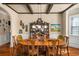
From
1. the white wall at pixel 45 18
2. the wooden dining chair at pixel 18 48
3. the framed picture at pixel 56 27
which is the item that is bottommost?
the wooden dining chair at pixel 18 48

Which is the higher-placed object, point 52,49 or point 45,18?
point 45,18

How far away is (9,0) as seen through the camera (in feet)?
5.97

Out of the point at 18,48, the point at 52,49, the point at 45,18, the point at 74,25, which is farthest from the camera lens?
the point at 45,18

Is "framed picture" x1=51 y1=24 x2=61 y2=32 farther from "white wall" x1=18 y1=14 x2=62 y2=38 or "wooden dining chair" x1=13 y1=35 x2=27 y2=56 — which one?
"wooden dining chair" x1=13 y1=35 x2=27 y2=56

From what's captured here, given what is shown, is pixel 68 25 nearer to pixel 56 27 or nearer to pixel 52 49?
pixel 56 27

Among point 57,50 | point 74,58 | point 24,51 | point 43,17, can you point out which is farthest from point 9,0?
point 43,17

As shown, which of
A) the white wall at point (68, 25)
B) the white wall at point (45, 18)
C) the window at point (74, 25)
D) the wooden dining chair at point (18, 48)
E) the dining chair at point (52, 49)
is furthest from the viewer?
the white wall at point (45, 18)

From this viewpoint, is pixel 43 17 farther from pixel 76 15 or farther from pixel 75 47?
pixel 75 47

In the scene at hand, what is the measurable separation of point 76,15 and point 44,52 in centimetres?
368

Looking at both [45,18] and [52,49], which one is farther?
[45,18]

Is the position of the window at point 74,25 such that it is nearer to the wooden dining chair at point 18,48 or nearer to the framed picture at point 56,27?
the framed picture at point 56,27

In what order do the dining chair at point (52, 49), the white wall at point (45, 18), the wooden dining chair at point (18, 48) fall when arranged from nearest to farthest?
1. the dining chair at point (52, 49)
2. the wooden dining chair at point (18, 48)
3. the white wall at point (45, 18)

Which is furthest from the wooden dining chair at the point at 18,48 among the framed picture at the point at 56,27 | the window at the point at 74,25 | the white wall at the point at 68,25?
the window at the point at 74,25

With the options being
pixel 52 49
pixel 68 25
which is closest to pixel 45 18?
pixel 68 25
